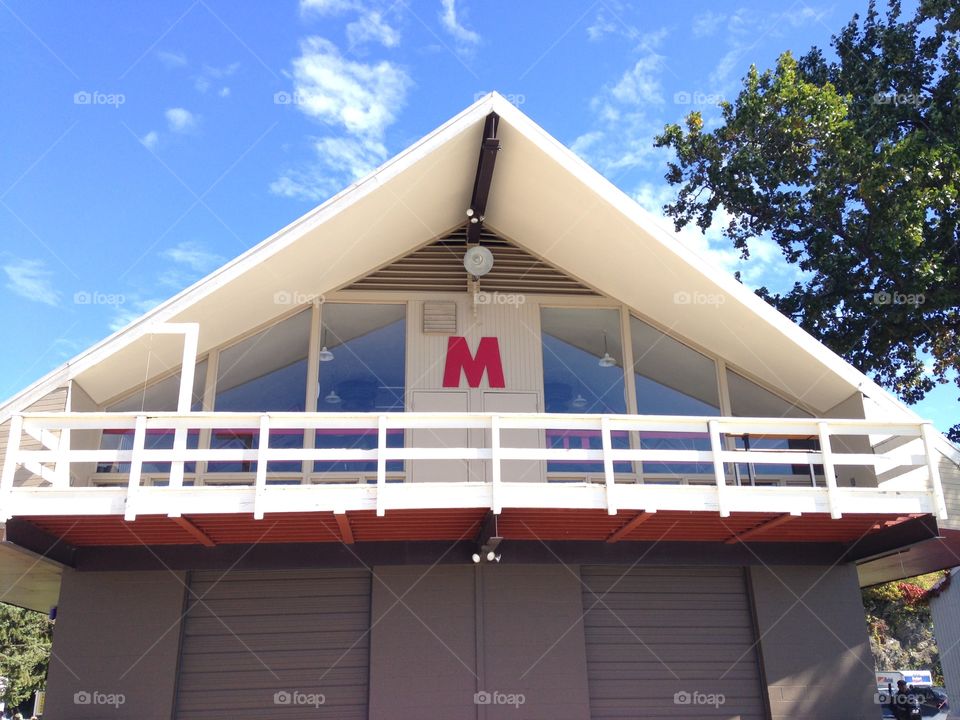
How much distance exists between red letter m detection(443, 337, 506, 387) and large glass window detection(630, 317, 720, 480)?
A: 194 cm

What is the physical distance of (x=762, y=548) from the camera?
10.2 m

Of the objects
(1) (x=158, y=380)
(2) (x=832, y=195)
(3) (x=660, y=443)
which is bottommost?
(3) (x=660, y=443)

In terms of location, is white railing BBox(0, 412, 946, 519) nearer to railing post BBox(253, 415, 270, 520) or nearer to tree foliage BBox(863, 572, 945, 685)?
railing post BBox(253, 415, 270, 520)

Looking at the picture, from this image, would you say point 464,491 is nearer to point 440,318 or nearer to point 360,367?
point 360,367

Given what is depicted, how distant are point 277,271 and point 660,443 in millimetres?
5470

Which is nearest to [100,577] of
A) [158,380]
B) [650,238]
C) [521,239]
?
[158,380]

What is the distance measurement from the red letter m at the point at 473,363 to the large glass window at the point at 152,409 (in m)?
3.30

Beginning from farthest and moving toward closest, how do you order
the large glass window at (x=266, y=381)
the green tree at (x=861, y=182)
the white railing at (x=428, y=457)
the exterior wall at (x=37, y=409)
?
the green tree at (x=861, y=182) → the large glass window at (x=266, y=381) → the exterior wall at (x=37, y=409) → the white railing at (x=428, y=457)

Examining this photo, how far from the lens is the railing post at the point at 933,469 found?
8.25m

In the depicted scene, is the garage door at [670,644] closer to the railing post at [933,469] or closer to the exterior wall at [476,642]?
the exterior wall at [476,642]

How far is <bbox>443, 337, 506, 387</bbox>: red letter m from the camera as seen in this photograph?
35.8ft

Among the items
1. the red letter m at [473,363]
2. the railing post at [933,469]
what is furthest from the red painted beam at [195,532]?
the railing post at [933,469]

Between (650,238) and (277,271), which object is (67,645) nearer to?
(277,271)

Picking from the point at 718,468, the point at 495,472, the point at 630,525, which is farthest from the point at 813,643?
the point at 495,472
